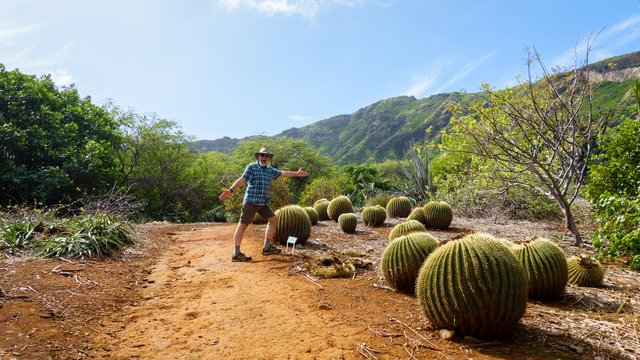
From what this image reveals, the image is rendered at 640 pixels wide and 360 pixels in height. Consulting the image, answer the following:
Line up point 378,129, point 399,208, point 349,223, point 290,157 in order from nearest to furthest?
point 349,223 → point 399,208 → point 290,157 → point 378,129

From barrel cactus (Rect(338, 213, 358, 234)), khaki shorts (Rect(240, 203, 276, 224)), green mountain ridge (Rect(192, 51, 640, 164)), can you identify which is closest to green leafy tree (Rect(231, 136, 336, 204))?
barrel cactus (Rect(338, 213, 358, 234))

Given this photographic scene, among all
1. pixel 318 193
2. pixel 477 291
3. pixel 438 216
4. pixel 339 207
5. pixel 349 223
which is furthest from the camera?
pixel 318 193

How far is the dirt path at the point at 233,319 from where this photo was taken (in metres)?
3.07

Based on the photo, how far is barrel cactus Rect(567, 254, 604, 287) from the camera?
520 centimetres

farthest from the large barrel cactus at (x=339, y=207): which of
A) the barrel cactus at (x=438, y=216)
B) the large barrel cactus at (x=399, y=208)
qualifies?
the barrel cactus at (x=438, y=216)

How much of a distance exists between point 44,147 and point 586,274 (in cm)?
1565

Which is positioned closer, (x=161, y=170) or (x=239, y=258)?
(x=239, y=258)

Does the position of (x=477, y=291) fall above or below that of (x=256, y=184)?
below

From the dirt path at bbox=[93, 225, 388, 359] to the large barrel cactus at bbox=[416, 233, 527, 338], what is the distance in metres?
0.72

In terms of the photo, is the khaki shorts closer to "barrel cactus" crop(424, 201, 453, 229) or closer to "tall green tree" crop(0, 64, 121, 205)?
"barrel cactus" crop(424, 201, 453, 229)

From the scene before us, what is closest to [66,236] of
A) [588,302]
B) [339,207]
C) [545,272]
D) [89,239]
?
[89,239]

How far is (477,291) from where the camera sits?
305 cm

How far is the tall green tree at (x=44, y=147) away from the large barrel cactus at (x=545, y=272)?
1226 centimetres

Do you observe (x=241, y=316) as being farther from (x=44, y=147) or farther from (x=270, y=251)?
(x=44, y=147)
